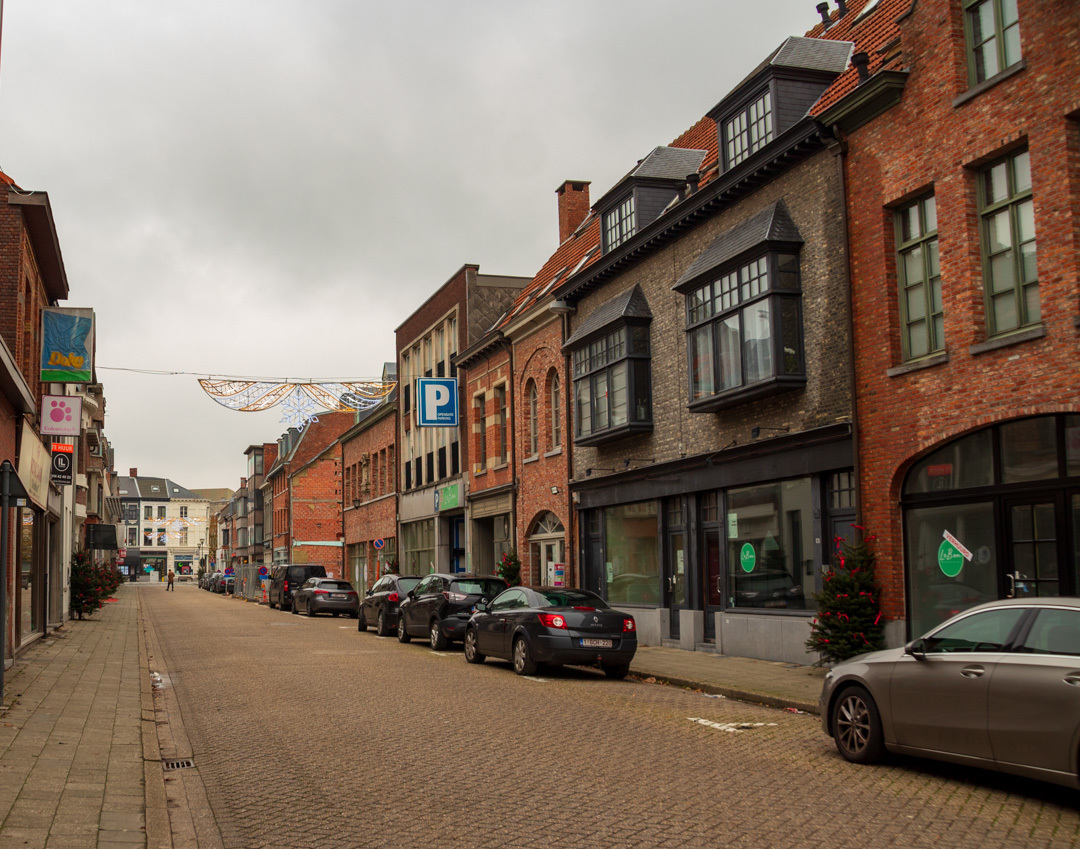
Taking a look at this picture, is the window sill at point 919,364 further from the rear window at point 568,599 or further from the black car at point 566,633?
the rear window at point 568,599

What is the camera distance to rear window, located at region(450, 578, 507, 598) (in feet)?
71.0

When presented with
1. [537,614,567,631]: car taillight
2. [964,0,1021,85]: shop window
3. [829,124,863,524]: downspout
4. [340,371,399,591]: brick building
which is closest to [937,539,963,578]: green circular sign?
[829,124,863,524]: downspout

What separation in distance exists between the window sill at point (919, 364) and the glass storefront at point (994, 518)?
106 cm

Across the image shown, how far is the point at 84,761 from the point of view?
29.2 ft

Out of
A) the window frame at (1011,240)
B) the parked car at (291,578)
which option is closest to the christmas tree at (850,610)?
the window frame at (1011,240)

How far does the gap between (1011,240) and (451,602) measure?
1272cm

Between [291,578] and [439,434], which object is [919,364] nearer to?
[439,434]

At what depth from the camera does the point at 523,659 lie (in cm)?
1650

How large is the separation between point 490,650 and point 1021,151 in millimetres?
10819

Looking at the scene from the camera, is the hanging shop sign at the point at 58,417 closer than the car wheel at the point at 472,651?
No

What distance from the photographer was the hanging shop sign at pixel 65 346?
68.6ft

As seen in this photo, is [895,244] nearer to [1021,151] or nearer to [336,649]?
[1021,151]

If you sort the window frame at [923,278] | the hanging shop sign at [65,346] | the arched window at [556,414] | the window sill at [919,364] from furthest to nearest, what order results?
the arched window at [556,414] < the hanging shop sign at [65,346] < the window frame at [923,278] < the window sill at [919,364]

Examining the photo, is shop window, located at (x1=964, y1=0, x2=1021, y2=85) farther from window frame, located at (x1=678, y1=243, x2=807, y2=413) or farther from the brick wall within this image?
window frame, located at (x1=678, y1=243, x2=807, y2=413)
